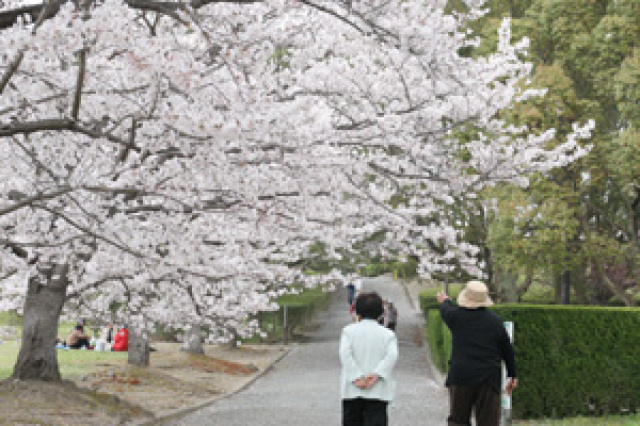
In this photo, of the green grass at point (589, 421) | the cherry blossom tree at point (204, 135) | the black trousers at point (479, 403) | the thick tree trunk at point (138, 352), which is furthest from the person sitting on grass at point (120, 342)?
the black trousers at point (479, 403)

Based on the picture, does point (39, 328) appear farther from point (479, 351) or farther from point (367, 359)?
point (479, 351)

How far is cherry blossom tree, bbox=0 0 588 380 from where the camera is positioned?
5.74 metres

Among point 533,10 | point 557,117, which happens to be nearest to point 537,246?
point 557,117

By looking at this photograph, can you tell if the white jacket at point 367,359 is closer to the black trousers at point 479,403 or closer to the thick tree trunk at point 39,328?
the black trousers at point 479,403

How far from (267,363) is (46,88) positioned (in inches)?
588

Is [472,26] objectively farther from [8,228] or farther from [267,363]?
[8,228]

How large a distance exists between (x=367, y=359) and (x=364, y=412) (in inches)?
16.4

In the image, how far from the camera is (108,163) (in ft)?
27.8

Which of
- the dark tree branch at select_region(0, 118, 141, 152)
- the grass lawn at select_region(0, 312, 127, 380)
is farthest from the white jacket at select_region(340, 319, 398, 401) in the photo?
the grass lawn at select_region(0, 312, 127, 380)

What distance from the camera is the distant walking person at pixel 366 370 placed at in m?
5.91

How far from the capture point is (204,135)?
5398 mm

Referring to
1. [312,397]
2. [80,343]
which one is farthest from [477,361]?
[80,343]

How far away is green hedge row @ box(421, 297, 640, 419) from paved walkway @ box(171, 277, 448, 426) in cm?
142

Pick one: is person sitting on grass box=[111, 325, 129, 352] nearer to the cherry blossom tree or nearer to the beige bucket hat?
the cherry blossom tree
